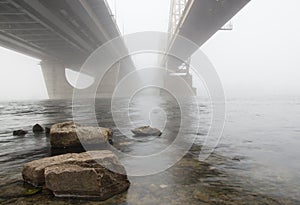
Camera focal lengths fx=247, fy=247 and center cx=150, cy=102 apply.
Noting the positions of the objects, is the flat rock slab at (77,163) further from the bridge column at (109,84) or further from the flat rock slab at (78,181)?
the bridge column at (109,84)

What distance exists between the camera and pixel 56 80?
210 ft

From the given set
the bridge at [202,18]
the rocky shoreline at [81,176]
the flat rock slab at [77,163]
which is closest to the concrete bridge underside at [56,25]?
the bridge at [202,18]

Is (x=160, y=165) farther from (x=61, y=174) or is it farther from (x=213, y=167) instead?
(x=61, y=174)

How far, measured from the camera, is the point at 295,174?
5.63 meters

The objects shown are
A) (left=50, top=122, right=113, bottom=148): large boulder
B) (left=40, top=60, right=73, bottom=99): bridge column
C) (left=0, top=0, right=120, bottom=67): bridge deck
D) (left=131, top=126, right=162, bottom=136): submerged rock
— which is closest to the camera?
(left=50, top=122, right=113, bottom=148): large boulder

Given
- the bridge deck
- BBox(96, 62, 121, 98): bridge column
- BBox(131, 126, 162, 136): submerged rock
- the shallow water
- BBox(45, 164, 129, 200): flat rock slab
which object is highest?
the bridge deck

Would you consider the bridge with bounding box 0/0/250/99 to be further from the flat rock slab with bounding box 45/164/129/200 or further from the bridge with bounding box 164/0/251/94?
the flat rock slab with bounding box 45/164/129/200

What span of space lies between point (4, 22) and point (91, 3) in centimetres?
1206

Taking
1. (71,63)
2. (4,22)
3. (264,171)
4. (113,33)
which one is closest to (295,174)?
(264,171)

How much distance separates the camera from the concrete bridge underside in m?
24.3

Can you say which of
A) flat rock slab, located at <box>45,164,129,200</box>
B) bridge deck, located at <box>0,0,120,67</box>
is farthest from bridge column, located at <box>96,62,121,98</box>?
flat rock slab, located at <box>45,164,129,200</box>

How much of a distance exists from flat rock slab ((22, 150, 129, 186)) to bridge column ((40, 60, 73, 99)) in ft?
203

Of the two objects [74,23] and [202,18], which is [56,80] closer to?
[74,23]

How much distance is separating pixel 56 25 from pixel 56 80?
36355 millimetres
